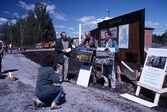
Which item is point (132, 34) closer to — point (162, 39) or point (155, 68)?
point (155, 68)

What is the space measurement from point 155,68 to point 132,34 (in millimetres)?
1497

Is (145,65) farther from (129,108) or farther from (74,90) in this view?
(74,90)

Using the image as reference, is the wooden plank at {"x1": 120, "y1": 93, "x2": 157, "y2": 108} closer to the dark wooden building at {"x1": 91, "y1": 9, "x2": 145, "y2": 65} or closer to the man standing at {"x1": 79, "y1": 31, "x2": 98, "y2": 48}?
the dark wooden building at {"x1": 91, "y1": 9, "x2": 145, "y2": 65}

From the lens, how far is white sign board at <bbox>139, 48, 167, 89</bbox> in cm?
412

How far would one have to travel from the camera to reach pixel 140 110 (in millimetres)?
3656

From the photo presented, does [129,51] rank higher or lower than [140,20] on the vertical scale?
lower

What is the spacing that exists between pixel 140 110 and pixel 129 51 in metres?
2.34

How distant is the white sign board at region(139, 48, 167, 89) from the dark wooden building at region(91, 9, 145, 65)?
0.39 m

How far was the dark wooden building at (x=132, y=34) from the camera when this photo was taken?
193 inches

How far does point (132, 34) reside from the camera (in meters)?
5.25

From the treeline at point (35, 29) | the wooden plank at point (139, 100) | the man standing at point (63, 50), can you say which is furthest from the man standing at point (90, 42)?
the treeline at point (35, 29)

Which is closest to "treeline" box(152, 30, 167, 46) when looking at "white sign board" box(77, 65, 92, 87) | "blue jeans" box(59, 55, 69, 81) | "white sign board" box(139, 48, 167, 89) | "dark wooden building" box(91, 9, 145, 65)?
"dark wooden building" box(91, 9, 145, 65)

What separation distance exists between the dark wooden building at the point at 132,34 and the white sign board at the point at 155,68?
0.39 metres

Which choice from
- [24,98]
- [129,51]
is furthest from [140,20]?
[24,98]
